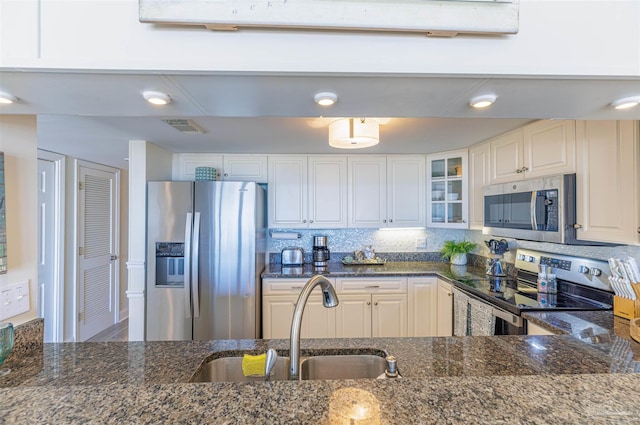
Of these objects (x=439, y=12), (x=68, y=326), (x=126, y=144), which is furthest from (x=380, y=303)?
(x=68, y=326)

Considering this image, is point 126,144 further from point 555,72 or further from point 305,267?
point 555,72

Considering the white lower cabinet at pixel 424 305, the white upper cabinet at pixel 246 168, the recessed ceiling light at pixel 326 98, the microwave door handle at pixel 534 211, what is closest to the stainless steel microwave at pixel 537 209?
the microwave door handle at pixel 534 211

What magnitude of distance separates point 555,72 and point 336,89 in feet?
2.00

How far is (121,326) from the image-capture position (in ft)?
13.2

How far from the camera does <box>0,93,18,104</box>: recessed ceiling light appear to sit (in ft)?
2.98

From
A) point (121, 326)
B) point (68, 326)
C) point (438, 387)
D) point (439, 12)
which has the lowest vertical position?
point (121, 326)

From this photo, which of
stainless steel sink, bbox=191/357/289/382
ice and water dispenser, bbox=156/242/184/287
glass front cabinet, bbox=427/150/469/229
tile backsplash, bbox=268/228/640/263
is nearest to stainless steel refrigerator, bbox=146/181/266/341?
ice and water dispenser, bbox=156/242/184/287

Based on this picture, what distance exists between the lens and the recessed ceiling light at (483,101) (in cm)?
94

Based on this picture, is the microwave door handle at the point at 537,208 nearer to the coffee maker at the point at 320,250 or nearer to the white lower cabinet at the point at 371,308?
the white lower cabinet at the point at 371,308

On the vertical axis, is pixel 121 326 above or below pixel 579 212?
below

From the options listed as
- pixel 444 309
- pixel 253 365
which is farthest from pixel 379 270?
pixel 253 365

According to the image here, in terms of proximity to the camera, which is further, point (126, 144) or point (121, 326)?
point (121, 326)

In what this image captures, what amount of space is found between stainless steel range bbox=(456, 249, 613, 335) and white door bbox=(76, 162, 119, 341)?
4259 mm

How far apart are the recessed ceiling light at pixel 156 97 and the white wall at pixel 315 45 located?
0.50 feet
